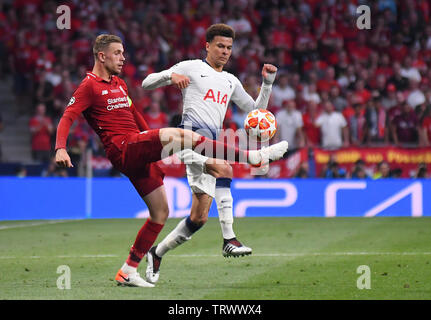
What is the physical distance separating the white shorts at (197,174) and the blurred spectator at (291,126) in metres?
8.57

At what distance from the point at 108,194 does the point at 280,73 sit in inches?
197

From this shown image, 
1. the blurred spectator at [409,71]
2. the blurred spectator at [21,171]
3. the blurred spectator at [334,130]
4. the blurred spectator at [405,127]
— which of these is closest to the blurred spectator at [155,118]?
the blurred spectator at [21,171]

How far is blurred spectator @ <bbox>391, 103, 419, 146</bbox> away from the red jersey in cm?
968

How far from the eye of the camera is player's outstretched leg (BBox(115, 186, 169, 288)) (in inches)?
294

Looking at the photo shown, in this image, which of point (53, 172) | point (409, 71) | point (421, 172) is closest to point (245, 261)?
point (421, 172)

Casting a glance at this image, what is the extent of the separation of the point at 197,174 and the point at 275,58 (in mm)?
11336

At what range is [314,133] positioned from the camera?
1698 cm

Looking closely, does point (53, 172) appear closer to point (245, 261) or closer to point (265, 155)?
point (245, 261)

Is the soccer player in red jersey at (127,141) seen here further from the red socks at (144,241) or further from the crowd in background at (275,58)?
the crowd in background at (275,58)

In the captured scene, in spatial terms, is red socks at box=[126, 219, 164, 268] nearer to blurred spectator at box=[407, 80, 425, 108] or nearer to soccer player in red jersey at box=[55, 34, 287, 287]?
soccer player in red jersey at box=[55, 34, 287, 287]

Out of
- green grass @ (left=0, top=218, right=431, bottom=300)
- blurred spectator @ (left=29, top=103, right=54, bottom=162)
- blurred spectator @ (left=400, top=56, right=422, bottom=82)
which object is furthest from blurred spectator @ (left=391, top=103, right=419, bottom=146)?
blurred spectator @ (left=29, top=103, right=54, bottom=162)

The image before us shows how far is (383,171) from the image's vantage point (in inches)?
631
